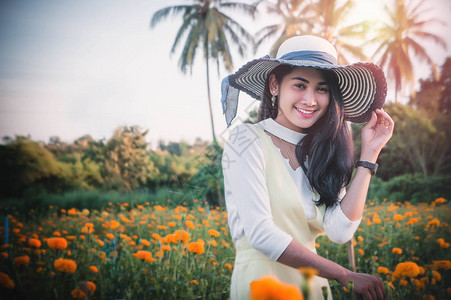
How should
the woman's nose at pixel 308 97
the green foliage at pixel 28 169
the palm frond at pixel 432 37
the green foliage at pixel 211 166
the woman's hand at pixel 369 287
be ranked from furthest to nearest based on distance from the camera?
the palm frond at pixel 432 37 → the green foliage at pixel 28 169 → the green foliage at pixel 211 166 → the woman's nose at pixel 308 97 → the woman's hand at pixel 369 287

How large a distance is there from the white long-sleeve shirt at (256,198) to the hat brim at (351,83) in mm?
217

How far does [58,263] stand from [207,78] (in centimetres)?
1453

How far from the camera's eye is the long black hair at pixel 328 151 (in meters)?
1.01

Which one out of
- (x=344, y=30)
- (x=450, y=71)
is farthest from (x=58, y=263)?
(x=450, y=71)

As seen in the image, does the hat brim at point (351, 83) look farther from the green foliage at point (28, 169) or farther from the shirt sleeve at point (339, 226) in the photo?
the green foliage at point (28, 169)

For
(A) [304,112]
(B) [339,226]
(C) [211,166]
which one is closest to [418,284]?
(B) [339,226]

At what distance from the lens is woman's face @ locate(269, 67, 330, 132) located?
101 cm

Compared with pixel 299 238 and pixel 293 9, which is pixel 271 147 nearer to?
pixel 299 238

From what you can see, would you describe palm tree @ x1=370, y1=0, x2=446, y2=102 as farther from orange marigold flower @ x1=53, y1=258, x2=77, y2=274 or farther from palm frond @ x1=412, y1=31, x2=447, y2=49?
orange marigold flower @ x1=53, y1=258, x2=77, y2=274

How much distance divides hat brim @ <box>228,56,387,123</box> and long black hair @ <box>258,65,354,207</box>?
0.19 feet

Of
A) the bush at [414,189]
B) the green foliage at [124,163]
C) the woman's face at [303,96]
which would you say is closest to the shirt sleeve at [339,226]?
the woman's face at [303,96]

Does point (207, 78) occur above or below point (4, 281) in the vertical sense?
above

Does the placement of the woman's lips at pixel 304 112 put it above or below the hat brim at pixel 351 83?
below

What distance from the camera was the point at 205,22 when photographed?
15086 millimetres
